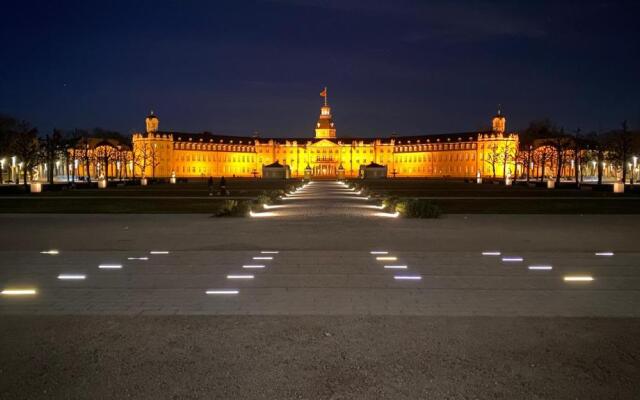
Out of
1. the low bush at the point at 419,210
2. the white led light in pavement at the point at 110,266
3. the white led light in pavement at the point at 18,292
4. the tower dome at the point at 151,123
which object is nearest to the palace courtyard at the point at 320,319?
the white led light in pavement at the point at 18,292

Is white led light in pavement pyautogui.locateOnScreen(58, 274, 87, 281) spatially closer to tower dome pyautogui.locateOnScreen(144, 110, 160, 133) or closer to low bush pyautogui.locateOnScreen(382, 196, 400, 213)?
low bush pyautogui.locateOnScreen(382, 196, 400, 213)

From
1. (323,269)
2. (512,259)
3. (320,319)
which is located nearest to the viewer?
(320,319)

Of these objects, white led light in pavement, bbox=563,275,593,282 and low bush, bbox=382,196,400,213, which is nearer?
white led light in pavement, bbox=563,275,593,282

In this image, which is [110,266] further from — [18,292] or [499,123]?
[499,123]

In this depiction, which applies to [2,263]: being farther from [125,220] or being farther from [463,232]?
[463,232]

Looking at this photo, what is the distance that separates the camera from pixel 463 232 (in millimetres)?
20469

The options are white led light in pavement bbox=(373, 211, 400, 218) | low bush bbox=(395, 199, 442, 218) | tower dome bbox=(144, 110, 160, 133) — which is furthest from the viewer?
tower dome bbox=(144, 110, 160, 133)

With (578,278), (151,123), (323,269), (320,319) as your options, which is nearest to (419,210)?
(323,269)

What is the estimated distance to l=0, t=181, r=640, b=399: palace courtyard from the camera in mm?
6180

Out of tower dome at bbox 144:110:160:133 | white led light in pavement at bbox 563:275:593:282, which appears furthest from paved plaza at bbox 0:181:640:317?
tower dome at bbox 144:110:160:133

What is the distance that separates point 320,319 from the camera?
28.3 ft

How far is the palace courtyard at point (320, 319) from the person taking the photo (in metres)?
6.18

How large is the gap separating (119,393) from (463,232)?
16.4 meters

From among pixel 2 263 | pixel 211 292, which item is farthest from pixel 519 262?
pixel 2 263
